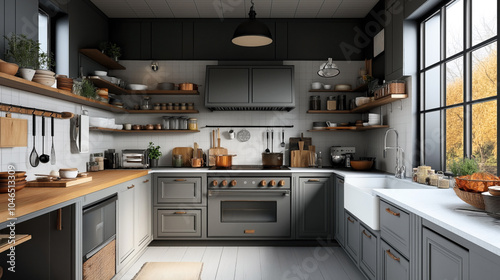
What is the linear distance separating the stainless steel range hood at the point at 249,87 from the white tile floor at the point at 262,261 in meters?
1.77

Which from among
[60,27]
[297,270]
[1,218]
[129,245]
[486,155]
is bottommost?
[297,270]

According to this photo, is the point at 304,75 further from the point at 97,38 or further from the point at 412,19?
the point at 97,38

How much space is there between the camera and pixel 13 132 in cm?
241

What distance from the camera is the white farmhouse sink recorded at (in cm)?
239

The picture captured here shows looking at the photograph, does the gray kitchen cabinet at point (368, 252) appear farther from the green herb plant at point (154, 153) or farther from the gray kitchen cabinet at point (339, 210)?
the green herb plant at point (154, 153)

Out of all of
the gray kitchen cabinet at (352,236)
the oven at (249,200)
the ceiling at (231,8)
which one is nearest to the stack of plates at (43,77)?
the ceiling at (231,8)

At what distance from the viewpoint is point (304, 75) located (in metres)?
4.67

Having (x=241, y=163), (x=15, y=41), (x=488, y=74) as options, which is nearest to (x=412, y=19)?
(x=488, y=74)

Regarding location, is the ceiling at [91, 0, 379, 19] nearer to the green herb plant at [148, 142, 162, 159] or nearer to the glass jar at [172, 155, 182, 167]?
the green herb plant at [148, 142, 162, 159]

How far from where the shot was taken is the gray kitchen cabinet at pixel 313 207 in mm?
3961

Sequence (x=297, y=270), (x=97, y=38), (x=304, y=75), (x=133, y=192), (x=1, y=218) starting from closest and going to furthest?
(x=1, y=218)
(x=297, y=270)
(x=133, y=192)
(x=97, y=38)
(x=304, y=75)

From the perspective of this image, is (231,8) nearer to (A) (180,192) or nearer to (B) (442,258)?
(A) (180,192)

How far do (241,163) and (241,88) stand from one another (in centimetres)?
108

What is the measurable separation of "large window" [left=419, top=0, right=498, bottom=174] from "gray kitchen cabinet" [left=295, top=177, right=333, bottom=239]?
1.18 m
